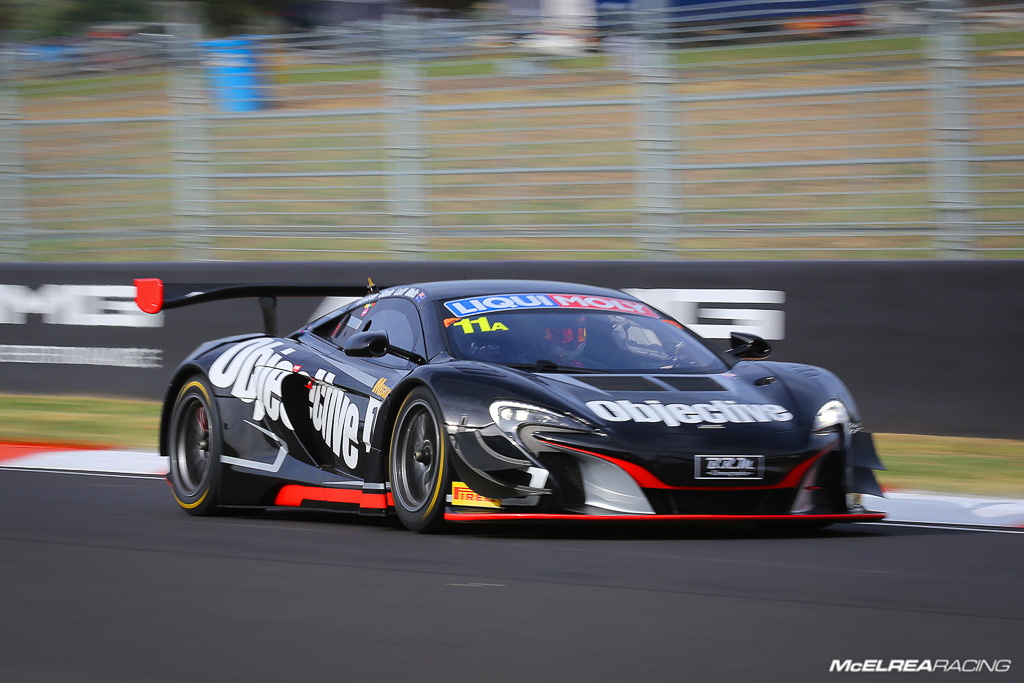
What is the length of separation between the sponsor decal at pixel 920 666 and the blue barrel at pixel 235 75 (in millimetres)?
10901

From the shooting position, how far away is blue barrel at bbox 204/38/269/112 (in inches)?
556

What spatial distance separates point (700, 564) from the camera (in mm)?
5840

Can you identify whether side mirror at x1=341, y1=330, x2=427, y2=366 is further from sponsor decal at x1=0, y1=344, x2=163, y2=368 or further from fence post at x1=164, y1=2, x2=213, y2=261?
fence post at x1=164, y1=2, x2=213, y2=261

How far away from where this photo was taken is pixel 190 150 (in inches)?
568

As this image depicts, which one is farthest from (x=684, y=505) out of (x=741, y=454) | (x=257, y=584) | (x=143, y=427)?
(x=143, y=427)

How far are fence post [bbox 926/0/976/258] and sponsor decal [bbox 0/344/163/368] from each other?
6870 mm

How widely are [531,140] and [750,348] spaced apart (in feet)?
18.1

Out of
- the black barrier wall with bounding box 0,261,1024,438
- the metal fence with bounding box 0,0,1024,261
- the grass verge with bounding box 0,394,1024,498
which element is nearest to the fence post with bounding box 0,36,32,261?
the metal fence with bounding box 0,0,1024,261

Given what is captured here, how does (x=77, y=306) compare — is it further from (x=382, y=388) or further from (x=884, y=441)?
(x=382, y=388)

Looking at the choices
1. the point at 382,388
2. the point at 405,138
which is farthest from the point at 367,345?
the point at 405,138

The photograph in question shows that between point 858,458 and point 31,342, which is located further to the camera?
point 31,342

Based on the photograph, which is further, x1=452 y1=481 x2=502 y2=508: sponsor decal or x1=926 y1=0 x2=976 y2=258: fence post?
x1=926 y1=0 x2=976 y2=258: fence post

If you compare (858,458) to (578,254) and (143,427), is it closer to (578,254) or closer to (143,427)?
(578,254)

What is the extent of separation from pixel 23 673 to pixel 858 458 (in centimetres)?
388
